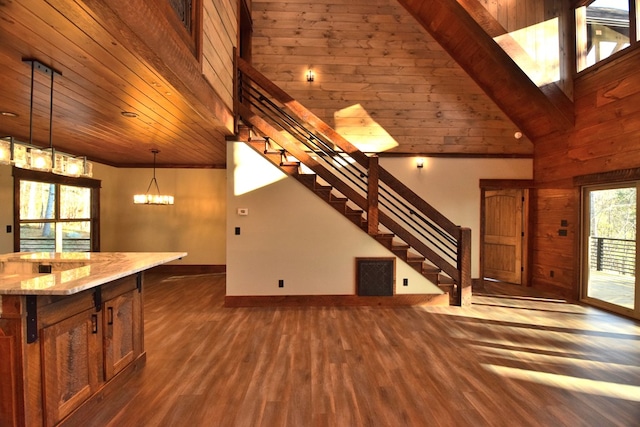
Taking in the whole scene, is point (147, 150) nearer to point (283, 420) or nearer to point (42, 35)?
point (42, 35)

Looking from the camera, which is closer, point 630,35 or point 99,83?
point 99,83

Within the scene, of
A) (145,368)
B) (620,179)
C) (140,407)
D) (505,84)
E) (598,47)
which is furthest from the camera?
(505,84)

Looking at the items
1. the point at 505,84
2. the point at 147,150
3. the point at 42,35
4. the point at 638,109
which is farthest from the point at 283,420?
the point at 505,84

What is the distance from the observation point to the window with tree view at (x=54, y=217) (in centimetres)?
511

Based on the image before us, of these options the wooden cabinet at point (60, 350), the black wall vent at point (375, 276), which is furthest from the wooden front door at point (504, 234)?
the wooden cabinet at point (60, 350)

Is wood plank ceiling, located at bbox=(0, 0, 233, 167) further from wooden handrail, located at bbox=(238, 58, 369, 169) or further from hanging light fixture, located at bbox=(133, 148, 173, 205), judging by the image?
hanging light fixture, located at bbox=(133, 148, 173, 205)

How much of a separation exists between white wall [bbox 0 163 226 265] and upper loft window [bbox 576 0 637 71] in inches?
270

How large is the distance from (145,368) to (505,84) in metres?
6.50

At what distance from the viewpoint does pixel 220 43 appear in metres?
3.60

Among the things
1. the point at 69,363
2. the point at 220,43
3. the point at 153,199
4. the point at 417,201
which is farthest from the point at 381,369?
the point at 153,199

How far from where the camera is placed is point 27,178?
5.00 m

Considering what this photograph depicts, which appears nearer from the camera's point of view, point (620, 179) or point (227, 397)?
point (227, 397)

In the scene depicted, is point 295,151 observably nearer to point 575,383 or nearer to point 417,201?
point 417,201

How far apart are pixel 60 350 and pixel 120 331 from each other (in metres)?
0.60
